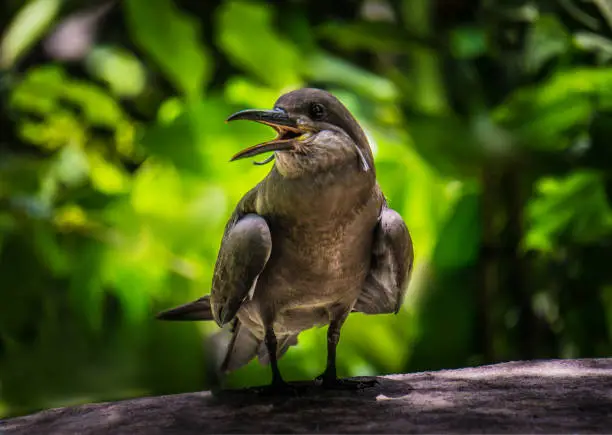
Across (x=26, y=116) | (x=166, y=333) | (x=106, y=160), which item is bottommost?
(x=166, y=333)

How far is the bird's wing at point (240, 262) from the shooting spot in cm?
141

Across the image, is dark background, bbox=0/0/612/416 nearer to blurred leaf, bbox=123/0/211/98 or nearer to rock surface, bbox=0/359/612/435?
blurred leaf, bbox=123/0/211/98

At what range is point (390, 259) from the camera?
1515 mm

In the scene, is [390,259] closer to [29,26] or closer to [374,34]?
[374,34]

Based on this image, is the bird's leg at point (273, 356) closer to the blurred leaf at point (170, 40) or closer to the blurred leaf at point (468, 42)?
the blurred leaf at point (170, 40)

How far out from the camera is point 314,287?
4.81 feet

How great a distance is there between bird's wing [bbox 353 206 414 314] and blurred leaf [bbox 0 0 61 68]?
2.19 m

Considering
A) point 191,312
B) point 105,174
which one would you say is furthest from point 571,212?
point 105,174

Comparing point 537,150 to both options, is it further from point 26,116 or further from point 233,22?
point 26,116

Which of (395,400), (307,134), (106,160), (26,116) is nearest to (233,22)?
(106,160)

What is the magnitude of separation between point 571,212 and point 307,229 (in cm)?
144

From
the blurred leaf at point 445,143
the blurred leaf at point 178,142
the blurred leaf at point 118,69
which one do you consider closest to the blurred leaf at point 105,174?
the blurred leaf at point 118,69

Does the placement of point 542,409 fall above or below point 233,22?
below

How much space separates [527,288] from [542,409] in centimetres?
168
